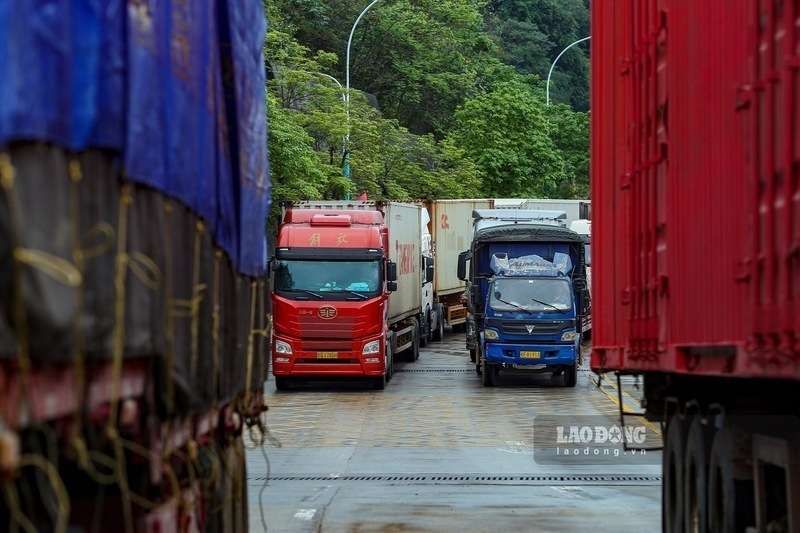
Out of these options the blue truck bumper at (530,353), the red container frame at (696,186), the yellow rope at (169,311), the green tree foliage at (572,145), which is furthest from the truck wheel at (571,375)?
the green tree foliage at (572,145)

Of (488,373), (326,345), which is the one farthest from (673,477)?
(488,373)

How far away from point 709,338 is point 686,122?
1391 mm

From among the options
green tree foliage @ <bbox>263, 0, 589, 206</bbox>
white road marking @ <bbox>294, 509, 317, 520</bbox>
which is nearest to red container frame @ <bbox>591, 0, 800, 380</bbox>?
white road marking @ <bbox>294, 509, 317, 520</bbox>

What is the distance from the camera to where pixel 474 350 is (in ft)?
110

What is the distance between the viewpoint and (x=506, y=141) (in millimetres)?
71312

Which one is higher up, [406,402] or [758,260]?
[758,260]

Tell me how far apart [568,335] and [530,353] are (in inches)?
32.2

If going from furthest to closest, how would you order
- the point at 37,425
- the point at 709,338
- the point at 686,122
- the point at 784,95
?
the point at 686,122, the point at 709,338, the point at 784,95, the point at 37,425

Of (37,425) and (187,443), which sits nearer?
(37,425)

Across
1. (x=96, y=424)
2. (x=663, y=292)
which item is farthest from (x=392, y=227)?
(x=96, y=424)

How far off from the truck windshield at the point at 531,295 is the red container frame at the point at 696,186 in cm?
1602

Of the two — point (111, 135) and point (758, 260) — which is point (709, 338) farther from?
point (111, 135)

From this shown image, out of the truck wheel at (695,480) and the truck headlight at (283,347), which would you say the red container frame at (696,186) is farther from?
the truck headlight at (283,347)

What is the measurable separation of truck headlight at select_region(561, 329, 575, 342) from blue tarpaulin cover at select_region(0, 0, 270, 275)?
19298mm
